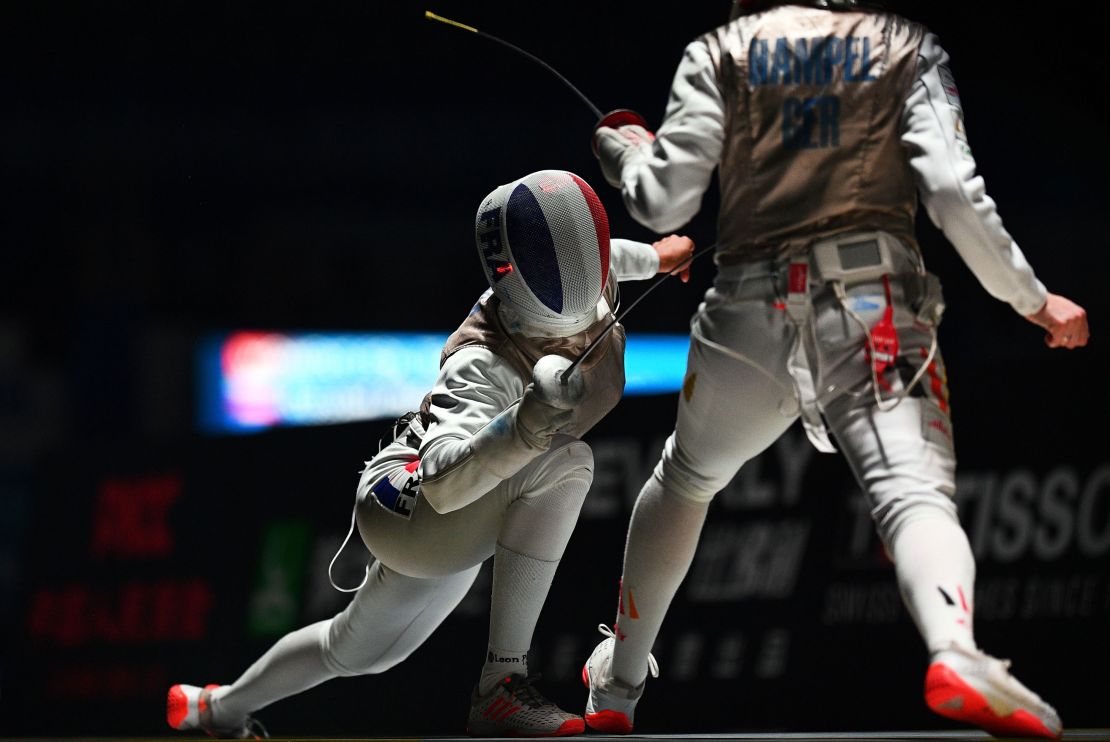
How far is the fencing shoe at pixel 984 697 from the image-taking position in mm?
1479

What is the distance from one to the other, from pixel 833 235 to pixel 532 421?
48 cm

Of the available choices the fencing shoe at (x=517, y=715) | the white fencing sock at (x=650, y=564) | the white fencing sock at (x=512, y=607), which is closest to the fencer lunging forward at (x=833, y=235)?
the white fencing sock at (x=650, y=564)

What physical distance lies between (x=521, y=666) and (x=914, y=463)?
30.1 inches

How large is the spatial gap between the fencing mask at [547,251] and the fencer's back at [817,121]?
33cm

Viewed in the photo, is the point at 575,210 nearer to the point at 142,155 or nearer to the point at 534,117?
the point at 534,117

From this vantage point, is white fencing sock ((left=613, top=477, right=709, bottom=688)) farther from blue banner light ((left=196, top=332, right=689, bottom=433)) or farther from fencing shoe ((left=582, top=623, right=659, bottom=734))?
blue banner light ((left=196, top=332, right=689, bottom=433))

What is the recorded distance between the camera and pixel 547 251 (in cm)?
209

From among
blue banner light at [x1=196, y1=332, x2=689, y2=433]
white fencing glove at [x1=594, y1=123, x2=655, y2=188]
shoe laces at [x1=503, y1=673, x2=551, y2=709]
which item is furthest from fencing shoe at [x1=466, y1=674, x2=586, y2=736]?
blue banner light at [x1=196, y1=332, x2=689, y2=433]

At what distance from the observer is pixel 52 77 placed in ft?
26.7

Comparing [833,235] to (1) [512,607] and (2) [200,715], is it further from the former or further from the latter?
(2) [200,715]

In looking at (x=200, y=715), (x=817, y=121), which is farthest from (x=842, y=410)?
(x=200, y=715)

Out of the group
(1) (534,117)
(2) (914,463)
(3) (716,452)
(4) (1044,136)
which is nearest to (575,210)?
(3) (716,452)

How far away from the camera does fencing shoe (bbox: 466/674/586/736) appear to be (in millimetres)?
2041

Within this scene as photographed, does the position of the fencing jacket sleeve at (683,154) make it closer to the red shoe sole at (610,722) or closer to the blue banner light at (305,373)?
the red shoe sole at (610,722)
